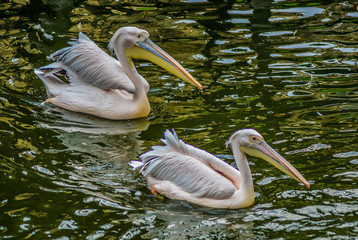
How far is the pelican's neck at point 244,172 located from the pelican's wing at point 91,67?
2020 mm

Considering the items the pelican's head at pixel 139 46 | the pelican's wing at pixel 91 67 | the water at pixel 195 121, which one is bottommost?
the water at pixel 195 121

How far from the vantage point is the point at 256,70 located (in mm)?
7203

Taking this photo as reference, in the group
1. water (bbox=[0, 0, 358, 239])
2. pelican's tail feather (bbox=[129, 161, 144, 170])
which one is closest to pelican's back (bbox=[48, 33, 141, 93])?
water (bbox=[0, 0, 358, 239])

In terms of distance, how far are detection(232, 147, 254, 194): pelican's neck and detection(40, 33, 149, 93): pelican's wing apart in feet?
6.63

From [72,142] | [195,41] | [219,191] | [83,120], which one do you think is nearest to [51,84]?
[83,120]

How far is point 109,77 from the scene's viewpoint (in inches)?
251

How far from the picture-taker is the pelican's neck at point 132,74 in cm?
635

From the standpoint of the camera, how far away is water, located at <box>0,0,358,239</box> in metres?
4.32

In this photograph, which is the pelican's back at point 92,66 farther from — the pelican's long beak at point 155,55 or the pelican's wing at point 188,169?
the pelican's wing at point 188,169

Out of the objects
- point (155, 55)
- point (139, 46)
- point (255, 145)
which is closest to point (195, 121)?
point (155, 55)

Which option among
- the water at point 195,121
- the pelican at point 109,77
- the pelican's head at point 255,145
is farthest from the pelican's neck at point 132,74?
the pelican's head at point 255,145

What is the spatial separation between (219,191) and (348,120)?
1.86m

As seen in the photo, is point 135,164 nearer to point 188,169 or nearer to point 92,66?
point 188,169

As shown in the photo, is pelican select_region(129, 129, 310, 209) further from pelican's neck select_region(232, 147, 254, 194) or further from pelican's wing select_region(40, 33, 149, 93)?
pelican's wing select_region(40, 33, 149, 93)
